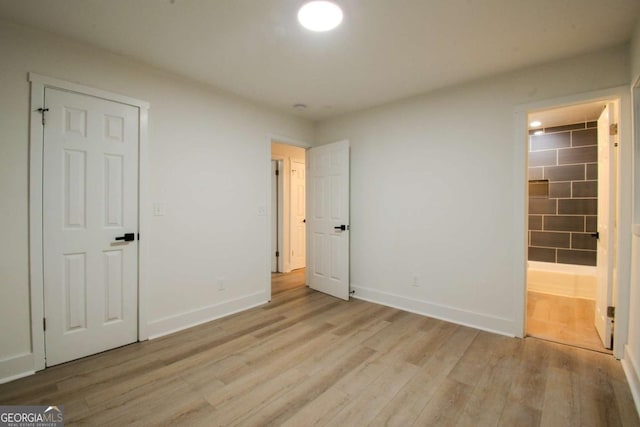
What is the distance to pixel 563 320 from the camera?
122 inches

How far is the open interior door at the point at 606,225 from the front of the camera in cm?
238

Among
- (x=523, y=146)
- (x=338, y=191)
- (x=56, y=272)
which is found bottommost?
(x=56, y=272)

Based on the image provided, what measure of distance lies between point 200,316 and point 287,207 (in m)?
2.78

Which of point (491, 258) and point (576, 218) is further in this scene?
point (576, 218)

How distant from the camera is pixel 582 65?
2398 millimetres

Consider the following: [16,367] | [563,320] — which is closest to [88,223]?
[16,367]

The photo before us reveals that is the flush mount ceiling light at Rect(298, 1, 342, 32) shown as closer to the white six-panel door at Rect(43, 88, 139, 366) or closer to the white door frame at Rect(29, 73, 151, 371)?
the white six-panel door at Rect(43, 88, 139, 366)

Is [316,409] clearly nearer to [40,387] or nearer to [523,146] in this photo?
[40,387]

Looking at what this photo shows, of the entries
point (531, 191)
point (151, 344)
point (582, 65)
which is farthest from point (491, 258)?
point (151, 344)

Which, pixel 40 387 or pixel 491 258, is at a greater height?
pixel 491 258

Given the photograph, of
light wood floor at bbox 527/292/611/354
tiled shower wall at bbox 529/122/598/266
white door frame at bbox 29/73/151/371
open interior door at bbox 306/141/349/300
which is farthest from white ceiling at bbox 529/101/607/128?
white door frame at bbox 29/73/151/371

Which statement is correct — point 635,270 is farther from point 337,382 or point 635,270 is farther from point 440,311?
point 337,382

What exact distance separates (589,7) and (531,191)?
10.7 feet

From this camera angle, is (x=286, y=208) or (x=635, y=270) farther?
(x=286, y=208)
